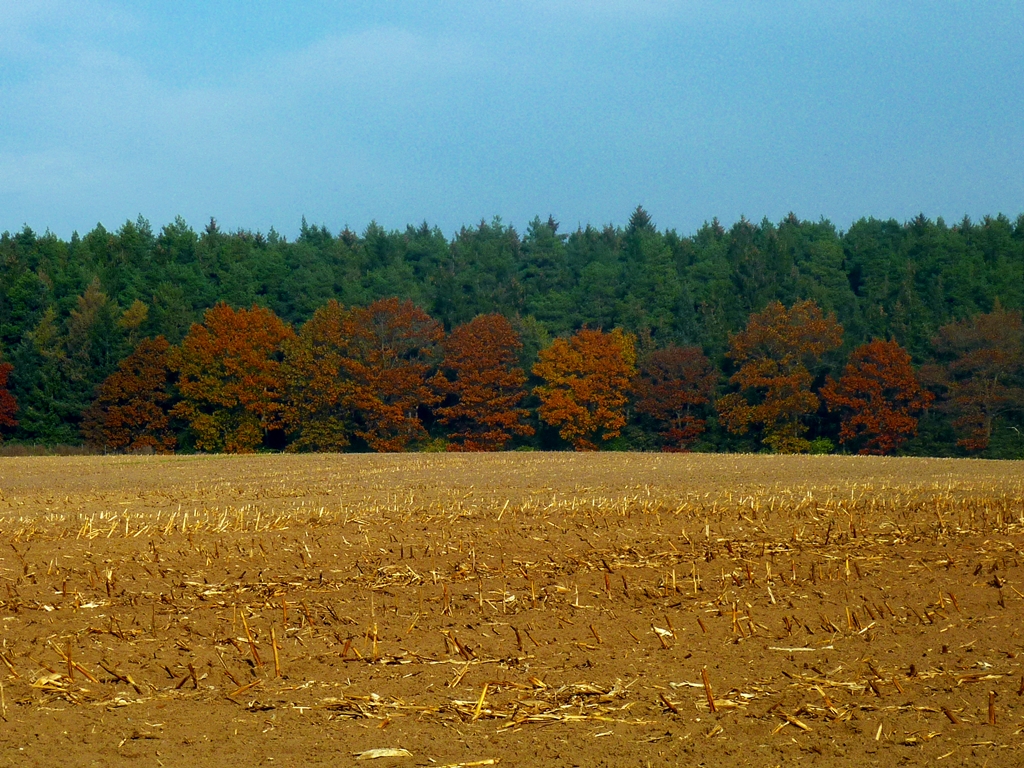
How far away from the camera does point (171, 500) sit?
22094 millimetres

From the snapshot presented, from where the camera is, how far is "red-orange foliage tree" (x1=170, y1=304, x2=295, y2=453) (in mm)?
63062

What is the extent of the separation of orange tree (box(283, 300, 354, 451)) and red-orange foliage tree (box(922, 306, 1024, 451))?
108ft

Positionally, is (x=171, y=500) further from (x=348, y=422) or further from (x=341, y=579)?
(x=348, y=422)

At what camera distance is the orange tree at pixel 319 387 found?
208 ft

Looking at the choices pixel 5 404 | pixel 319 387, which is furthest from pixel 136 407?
pixel 319 387

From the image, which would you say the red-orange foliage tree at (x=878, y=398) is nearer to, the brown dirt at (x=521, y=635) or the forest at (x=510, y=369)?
the forest at (x=510, y=369)

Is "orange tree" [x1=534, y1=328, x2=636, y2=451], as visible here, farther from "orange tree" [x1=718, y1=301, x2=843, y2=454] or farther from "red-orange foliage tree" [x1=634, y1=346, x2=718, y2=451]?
"orange tree" [x1=718, y1=301, x2=843, y2=454]

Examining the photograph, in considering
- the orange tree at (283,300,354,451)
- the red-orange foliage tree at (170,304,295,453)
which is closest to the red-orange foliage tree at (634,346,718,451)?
the orange tree at (283,300,354,451)

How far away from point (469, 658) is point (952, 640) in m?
4.02

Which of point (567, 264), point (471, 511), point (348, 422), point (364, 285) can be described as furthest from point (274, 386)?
point (471, 511)

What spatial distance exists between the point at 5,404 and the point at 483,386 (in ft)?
97.7

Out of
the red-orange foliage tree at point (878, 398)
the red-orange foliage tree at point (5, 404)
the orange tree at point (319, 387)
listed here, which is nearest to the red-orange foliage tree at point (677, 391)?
the red-orange foliage tree at point (878, 398)

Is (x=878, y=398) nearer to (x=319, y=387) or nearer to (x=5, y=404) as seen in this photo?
(x=319, y=387)

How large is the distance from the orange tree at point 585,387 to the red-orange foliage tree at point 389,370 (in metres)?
6.84
